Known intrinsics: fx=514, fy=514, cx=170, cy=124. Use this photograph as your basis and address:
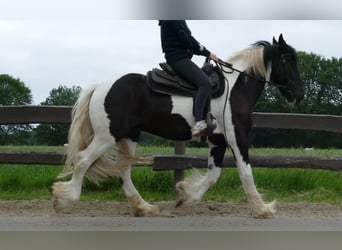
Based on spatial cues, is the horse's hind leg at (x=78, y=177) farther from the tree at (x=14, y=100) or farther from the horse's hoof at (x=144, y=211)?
the tree at (x=14, y=100)

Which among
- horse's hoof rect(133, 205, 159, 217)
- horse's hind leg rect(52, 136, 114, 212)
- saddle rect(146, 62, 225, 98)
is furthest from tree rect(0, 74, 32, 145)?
horse's hoof rect(133, 205, 159, 217)

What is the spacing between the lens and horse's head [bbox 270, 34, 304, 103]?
22.5 feet

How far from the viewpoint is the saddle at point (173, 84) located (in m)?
6.51

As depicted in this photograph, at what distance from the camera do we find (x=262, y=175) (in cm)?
888

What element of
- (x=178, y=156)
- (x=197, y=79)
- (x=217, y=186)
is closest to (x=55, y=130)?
(x=217, y=186)

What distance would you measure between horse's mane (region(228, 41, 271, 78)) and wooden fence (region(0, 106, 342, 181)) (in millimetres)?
1278

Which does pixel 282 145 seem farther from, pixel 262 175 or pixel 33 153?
pixel 33 153

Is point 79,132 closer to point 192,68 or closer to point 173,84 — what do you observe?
point 173,84

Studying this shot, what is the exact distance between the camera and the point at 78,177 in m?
6.29

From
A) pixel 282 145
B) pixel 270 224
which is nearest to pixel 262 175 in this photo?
pixel 270 224

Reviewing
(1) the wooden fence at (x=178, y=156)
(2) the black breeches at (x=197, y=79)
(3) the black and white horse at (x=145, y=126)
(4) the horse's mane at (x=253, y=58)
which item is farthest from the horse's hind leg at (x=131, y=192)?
(4) the horse's mane at (x=253, y=58)

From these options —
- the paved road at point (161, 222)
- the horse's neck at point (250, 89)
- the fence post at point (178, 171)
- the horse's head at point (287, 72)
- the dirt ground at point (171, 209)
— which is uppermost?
the horse's head at point (287, 72)

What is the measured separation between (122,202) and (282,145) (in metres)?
8.06

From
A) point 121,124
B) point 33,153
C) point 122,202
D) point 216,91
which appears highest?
point 216,91
